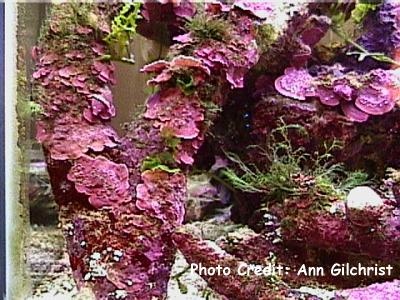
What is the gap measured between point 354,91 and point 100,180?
32cm

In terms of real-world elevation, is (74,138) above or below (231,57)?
below

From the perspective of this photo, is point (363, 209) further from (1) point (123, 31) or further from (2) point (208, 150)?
(1) point (123, 31)

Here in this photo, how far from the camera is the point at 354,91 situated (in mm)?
819

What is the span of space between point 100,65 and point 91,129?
8cm

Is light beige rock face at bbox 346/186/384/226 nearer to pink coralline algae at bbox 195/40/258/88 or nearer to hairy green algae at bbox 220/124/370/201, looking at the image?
hairy green algae at bbox 220/124/370/201

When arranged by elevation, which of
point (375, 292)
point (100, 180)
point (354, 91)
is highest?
point (354, 91)

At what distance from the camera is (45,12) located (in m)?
0.82

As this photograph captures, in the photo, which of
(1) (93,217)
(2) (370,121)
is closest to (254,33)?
(2) (370,121)

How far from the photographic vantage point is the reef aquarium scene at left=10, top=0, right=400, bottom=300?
0.81 m

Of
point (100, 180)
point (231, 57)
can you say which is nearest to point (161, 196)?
point (100, 180)

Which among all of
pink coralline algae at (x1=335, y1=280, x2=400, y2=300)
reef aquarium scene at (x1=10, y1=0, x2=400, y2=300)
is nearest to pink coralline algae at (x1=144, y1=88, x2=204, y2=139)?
reef aquarium scene at (x1=10, y1=0, x2=400, y2=300)

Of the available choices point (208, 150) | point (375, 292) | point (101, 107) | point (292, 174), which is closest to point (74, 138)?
point (101, 107)

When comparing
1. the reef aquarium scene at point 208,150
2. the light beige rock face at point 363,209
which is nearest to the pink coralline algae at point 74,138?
the reef aquarium scene at point 208,150

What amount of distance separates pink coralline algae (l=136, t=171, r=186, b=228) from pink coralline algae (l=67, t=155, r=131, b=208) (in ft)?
0.07
